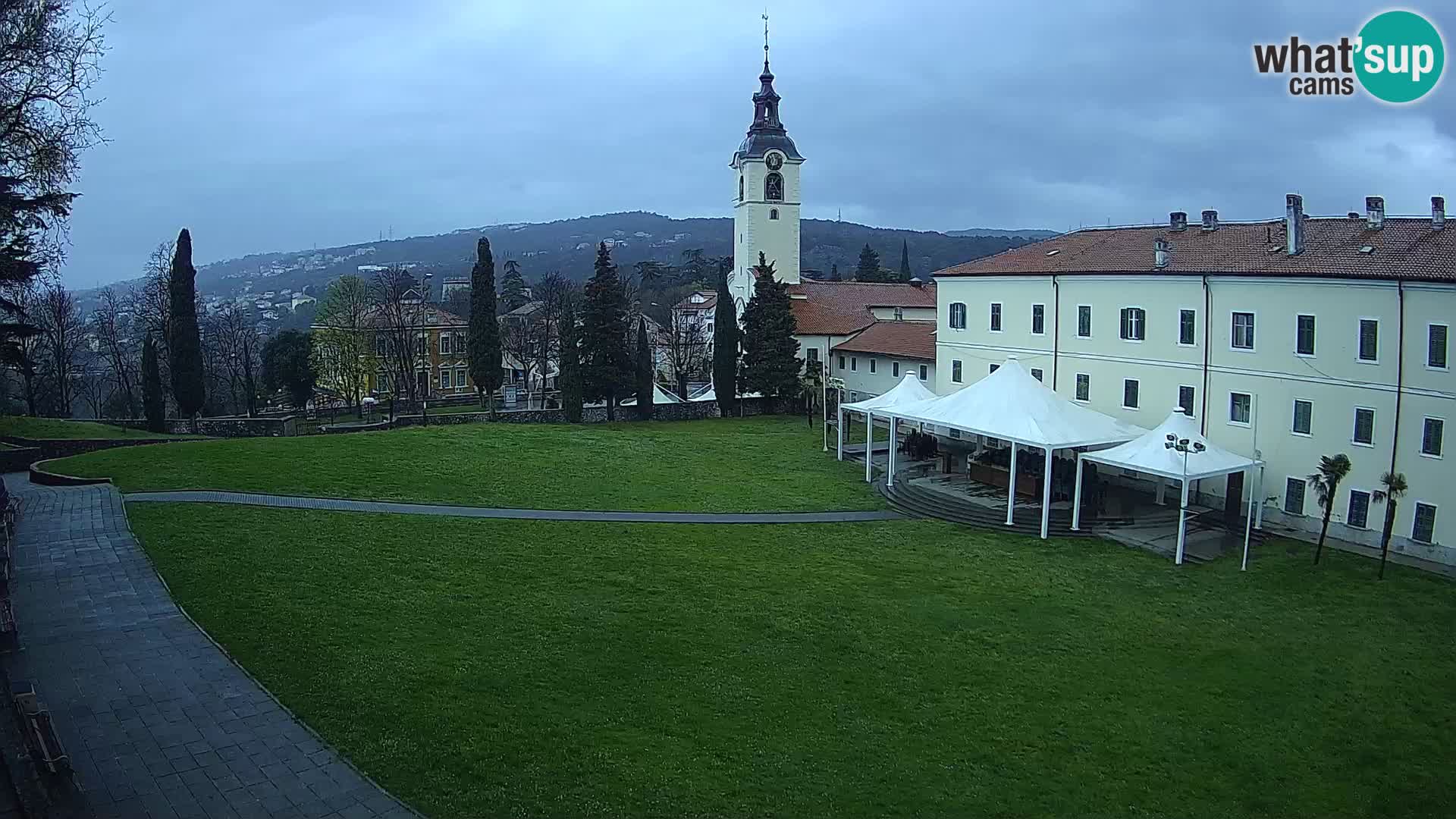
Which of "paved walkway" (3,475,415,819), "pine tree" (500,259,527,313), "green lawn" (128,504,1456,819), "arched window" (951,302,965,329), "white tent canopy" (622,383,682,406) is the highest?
"pine tree" (500,259,527,313)

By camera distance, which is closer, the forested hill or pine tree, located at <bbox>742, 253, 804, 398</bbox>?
pine tree, located at <bbox>742, 253, 804, 398</bbox>

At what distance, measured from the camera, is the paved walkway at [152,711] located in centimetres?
863

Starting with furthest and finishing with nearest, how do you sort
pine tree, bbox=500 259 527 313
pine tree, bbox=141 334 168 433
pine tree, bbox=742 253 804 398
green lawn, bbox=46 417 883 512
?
pine tree, bbox=500 259 527 313 → pine tree, bbox=742 253 804 398 → pine tree, bbox=141 334 168 433 → green lawn, bbox=46 417 883 512

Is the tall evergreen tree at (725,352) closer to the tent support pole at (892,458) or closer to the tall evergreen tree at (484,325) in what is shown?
the tall evergreen tree at (484,325)

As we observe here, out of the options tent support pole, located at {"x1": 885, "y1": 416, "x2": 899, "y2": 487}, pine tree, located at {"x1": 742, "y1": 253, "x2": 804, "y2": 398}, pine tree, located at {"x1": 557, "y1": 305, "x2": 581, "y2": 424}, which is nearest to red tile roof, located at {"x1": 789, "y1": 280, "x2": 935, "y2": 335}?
pine tree, located at {"x1": 742, "y1": 253, "x2": 804, "y2": 398}

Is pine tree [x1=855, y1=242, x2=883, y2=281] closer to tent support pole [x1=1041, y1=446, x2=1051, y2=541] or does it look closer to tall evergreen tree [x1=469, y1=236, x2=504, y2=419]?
tall evergreen tree [x1=469, y1=236, x2=504, y2=419]

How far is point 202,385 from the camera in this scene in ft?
118

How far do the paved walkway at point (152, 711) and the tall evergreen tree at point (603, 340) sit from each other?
75.6ft

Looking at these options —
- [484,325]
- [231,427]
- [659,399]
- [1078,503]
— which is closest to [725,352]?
[659,399]

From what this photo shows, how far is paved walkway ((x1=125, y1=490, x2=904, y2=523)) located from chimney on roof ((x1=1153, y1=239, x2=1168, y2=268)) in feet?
35.9

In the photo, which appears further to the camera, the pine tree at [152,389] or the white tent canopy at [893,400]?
the pine tree at [152,389]

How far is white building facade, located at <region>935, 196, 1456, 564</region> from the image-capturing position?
19391mm

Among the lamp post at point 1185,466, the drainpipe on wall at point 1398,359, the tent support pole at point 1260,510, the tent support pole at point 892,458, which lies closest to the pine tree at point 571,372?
the tent support pole at point 892,458

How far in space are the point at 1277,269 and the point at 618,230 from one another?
162 metres
